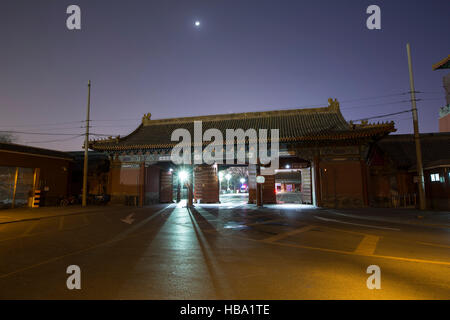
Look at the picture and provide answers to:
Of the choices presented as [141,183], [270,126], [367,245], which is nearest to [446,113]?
[270,126]

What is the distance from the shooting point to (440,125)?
109 feet

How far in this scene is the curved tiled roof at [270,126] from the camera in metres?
16.5

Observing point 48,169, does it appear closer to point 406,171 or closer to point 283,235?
point 283,235

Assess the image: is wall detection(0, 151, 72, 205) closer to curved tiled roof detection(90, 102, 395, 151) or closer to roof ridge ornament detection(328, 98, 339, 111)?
curved tiled roof detection(90, 102, 395, 151)

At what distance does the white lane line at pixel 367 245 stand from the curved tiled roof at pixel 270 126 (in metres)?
10.4

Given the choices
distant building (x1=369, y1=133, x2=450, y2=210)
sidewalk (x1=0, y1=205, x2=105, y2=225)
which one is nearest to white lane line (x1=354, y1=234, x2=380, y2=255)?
distant building (x1=369, y1=133, x2=450, y2=210)

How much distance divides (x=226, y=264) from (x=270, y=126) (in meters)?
17.7

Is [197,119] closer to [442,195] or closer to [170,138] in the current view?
[170,138]

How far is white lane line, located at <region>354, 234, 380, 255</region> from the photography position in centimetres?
554

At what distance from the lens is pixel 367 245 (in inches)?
242
